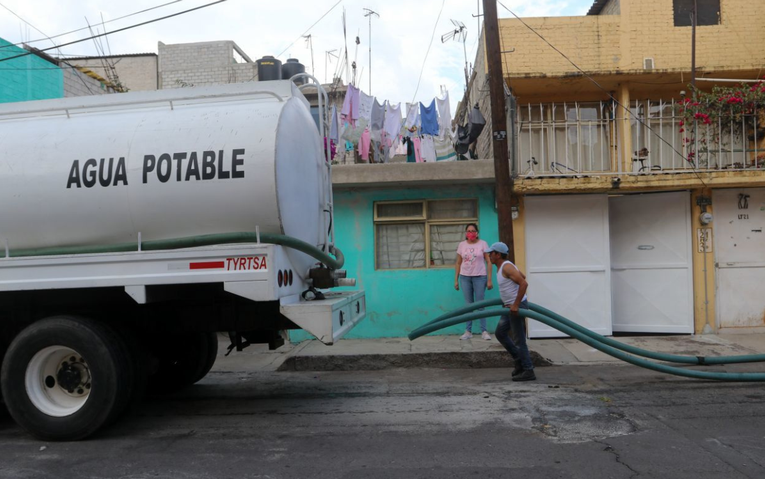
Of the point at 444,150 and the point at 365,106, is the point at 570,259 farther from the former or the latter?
the point at 365,106

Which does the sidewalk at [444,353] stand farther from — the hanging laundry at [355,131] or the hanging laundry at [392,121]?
the hanging laundry at [392,121]

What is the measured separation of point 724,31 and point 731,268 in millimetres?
4031

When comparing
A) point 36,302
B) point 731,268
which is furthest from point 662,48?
point 36,302

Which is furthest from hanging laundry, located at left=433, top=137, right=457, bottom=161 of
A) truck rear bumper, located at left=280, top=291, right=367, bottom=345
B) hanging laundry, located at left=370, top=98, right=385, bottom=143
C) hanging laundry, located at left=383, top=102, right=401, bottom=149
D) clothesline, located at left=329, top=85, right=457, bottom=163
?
truck rear bumper, located at left=280, top=291, right=367, bottom=345

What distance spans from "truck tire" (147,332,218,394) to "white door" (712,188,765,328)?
834cm

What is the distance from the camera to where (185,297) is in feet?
18.6

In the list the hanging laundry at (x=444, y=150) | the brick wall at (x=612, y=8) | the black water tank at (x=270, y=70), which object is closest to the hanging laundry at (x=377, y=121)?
the hanging laundry at (x=444, y=150)

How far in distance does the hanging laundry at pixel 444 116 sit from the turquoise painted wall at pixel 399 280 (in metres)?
2.26

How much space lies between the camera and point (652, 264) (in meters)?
10.3

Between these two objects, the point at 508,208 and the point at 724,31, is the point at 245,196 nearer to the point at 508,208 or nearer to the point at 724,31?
the point at 508,208

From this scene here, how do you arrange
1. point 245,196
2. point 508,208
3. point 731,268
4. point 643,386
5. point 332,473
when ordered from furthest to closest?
point 731,268 → point 508,208 → point 643,386 → point 245,196 → point 332,473

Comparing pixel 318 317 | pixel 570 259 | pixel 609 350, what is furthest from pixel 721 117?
pixel 318 317

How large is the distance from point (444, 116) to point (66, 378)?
8.63 meters

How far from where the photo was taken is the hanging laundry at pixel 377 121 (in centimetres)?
1204
